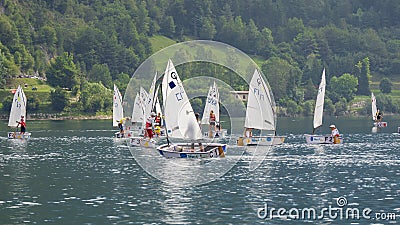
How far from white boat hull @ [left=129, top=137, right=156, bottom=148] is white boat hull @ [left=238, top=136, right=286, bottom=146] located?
11136mm

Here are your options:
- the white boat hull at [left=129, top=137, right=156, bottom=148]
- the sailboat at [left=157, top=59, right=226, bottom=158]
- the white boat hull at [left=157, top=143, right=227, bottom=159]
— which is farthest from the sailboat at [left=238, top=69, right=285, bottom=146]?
the sailboat at [left=157, top=59, right=226, bottom=158]

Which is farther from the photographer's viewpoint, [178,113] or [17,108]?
[17,108]

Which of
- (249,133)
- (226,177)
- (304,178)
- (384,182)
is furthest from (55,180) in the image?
(249,133)

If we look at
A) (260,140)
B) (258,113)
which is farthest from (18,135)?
(258,113)

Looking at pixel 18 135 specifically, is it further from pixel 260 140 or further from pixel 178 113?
pixel 178 113

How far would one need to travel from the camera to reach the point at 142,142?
10794cm

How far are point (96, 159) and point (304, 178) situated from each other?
A: 91.8ft

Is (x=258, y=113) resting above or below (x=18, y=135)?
above

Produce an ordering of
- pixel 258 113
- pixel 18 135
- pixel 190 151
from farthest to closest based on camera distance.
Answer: pixel 18 135 → pixel 258 113 → pixel 190 151

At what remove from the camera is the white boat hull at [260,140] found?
354ft

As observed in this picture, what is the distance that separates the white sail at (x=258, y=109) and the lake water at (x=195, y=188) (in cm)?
417

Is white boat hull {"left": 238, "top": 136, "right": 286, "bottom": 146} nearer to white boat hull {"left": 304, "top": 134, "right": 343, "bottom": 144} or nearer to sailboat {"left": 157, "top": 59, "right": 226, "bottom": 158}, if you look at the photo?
white boat hull {"left": 304, "top": 134, "right": 343, "bottom": 144}

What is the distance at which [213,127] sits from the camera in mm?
134000

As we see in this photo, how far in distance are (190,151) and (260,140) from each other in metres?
24.6
